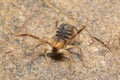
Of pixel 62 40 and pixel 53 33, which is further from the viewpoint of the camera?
pixel 53 33

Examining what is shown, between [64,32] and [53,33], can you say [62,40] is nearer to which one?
[64,32]

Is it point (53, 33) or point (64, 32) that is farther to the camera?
point (53, 33)

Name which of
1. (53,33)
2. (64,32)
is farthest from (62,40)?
(53,33)

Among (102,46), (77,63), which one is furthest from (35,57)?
(102,46)
